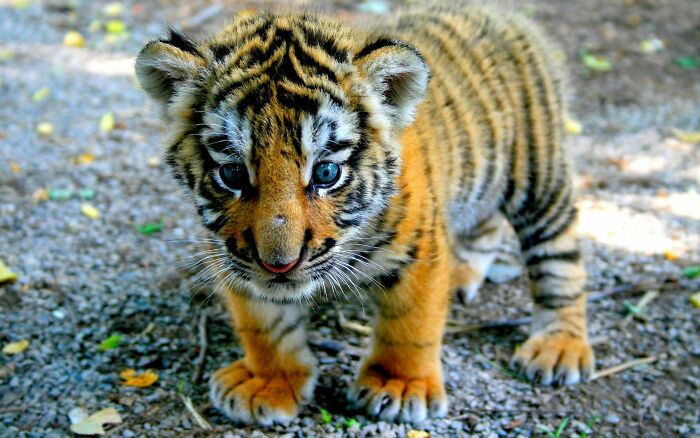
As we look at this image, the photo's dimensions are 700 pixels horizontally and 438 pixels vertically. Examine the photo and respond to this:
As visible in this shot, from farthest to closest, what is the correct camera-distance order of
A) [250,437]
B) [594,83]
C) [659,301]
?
[594,83] → [659,301] → [250,437]

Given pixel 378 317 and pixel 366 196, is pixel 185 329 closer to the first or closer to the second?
pixel 378 317

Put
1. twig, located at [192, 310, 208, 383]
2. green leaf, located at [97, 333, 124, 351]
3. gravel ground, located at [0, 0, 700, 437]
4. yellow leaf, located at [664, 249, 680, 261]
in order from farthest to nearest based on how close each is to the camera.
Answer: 1. yellow leaf, located at [664, 249, 680, 261]
2. green leaf, located at [97, 333, 124, 351]
3. twig, located at [192, 310, 208, 383]
4. gravel ground, located at [0, 0, 700, 437]

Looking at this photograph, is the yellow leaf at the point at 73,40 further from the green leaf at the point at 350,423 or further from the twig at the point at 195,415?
the green leaf at the point at 350,423

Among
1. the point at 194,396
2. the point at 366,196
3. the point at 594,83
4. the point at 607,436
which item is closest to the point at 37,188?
the point at 194,396

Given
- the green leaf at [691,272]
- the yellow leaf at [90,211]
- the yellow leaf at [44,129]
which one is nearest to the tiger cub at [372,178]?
the green leaf at [691,272]

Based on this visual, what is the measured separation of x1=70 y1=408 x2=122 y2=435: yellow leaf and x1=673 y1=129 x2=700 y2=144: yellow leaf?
14.5 feet

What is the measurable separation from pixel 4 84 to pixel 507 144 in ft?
14.1

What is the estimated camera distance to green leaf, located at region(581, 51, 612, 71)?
7059mm

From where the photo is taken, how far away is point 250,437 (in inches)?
119

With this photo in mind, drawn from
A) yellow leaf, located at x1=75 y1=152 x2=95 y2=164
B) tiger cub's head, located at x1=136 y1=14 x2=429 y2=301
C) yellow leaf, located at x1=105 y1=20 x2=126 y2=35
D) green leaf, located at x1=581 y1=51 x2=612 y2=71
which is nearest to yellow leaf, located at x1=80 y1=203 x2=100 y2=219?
yellow leaf, located at x1=75 y1=152 x2=95 y2=164

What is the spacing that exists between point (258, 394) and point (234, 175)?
958 millimetres

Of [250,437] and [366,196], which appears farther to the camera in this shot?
[250,437]

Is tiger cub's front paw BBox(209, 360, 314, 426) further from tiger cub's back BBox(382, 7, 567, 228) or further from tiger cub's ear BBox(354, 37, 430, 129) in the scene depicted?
tiger cub's ear BBox(354, 37, 430, 129)

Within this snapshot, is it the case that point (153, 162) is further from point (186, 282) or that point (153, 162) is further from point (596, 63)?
point (596, 63)
